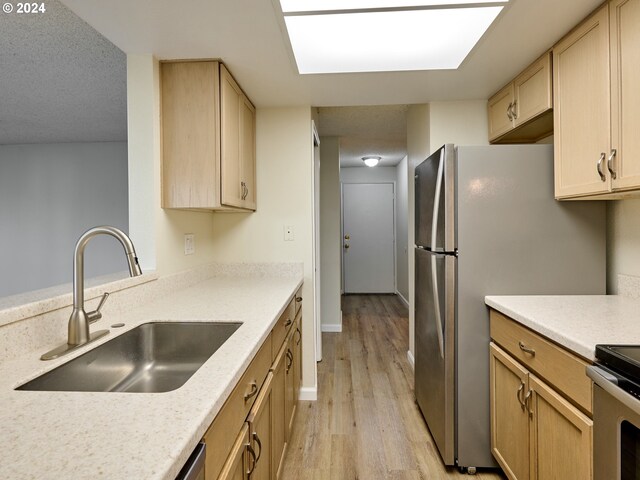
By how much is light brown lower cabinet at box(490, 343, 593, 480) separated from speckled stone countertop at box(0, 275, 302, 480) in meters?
1.05

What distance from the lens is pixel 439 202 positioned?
1.77 meters

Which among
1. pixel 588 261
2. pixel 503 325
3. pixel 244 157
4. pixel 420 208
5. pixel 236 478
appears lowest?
pixel 236 478

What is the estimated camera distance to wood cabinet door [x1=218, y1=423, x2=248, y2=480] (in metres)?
0.83

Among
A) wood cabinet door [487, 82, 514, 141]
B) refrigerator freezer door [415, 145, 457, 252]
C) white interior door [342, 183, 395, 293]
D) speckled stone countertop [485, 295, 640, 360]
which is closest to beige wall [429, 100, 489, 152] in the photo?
wood cabinet door [487, 82, 514, 141]

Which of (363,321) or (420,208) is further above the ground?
(420,208)

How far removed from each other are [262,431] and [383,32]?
1.76 metres

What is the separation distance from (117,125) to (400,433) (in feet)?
13.3

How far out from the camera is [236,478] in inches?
35.5

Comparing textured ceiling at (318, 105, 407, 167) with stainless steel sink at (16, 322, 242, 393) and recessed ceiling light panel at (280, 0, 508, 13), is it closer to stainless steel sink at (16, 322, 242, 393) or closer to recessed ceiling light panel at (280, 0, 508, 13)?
recessed ceiling light panel at (280, 0, 508, 13)

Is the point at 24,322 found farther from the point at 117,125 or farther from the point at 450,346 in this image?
the point at 117,125

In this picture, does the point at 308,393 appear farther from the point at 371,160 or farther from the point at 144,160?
the point at 371,160

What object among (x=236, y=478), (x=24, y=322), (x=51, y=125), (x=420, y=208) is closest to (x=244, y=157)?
(x=420, y=208)

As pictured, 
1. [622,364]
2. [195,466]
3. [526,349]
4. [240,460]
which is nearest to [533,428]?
[526,349]

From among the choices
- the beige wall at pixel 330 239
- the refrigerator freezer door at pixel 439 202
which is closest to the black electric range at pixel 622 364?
the refrigerator freezer door at pixel 439 202
